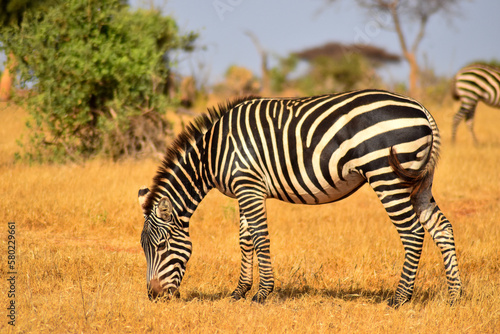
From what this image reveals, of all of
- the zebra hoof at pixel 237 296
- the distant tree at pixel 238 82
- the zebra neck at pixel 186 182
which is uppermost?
the distant tree at pixel 238 82

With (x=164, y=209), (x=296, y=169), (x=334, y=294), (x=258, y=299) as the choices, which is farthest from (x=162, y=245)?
(x=334, y=294)

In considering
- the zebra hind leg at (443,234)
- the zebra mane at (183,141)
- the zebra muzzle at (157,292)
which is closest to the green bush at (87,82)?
the zebra mane at (183,141)

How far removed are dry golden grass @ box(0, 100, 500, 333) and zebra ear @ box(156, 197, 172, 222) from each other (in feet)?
2.64

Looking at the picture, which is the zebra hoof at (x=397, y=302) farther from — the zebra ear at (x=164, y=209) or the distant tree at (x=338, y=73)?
the distant tree at (x=338, y=73)

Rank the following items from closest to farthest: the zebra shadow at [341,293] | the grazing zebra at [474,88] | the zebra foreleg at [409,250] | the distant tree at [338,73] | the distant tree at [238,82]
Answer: the zebra foreleg at [409,250], the zebra shadow at [341,293], the grazing zebra at [474,88], the distant tree at [238,82], the distant tree at [338,73]

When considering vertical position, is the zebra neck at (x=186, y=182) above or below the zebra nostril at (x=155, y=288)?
above

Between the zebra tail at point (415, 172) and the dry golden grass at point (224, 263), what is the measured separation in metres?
1.10

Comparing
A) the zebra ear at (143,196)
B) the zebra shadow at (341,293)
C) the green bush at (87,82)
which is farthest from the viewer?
the green bush at (87,82)

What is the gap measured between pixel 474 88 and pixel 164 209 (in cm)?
1226

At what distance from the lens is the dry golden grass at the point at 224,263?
14.0 ft

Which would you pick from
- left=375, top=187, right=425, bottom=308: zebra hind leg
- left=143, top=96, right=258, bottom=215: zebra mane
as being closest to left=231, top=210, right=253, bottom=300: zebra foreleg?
left=143, top=96, right=258, bottom=215: zebra mane

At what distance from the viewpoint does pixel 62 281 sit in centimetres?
530

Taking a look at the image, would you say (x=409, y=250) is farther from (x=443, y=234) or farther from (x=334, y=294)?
(x=334, y=294)

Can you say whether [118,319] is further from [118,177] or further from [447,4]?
[447,4]
